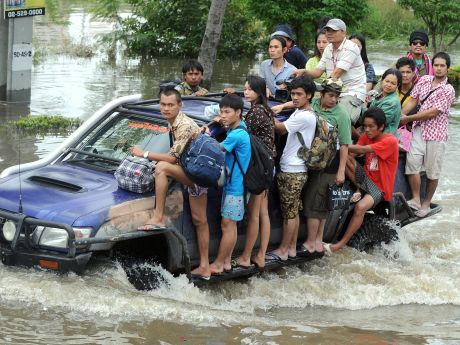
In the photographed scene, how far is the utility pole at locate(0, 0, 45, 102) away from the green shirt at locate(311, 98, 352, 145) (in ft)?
29.4

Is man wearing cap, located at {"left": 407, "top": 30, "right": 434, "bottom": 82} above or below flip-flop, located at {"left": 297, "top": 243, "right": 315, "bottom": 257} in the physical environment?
above

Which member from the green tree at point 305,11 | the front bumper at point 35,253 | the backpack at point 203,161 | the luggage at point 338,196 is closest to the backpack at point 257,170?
the backpack at point 203,161

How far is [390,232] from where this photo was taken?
29.4 ft

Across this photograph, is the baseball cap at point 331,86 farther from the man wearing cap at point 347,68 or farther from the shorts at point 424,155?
the shorts at point 424,155

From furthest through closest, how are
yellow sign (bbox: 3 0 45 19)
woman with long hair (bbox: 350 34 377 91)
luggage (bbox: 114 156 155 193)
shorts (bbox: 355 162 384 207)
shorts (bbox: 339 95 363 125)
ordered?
yellow sign (bbox: 3 0 45 19) → woman with long hair (bbox: 350 34 377 91) → shorts (bbox: 339 95 363 125) → shorts (bbox: 355 162 384 207) → luggage (bbox: 114 156 155 193)

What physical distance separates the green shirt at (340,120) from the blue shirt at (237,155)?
1.21 m

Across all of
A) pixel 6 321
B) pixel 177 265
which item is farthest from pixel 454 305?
pixel 6 321

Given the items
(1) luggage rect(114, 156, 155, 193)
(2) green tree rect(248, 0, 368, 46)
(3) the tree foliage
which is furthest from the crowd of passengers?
(3) the tree foliage

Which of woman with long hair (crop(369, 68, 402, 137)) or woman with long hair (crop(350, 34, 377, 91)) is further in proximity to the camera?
woman with long hair (crop(350, 34, 377, 91))

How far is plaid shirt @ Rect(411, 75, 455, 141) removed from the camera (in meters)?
9.33

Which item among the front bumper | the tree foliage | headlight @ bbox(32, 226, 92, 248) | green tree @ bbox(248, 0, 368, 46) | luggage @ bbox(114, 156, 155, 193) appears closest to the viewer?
the front bumper

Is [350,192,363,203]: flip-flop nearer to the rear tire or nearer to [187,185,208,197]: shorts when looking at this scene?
the rear tire

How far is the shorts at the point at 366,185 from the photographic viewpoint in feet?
27.6

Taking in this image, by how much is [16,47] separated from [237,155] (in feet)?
32.4
